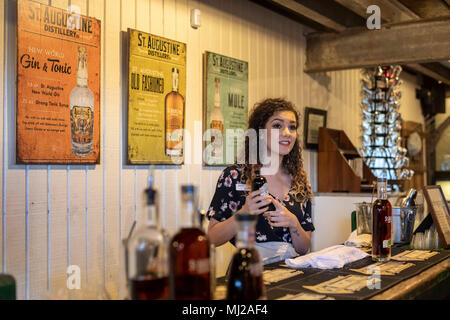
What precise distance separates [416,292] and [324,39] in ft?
11.7

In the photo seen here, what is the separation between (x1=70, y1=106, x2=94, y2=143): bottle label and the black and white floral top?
0.84 m

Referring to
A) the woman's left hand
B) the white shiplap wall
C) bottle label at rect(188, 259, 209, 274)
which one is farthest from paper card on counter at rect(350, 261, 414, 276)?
the white shiplap wall

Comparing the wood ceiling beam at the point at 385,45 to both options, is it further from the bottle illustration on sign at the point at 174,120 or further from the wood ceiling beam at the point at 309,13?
the bottle illustration on sign at the point at 174,120

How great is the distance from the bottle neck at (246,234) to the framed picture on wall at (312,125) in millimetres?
3839

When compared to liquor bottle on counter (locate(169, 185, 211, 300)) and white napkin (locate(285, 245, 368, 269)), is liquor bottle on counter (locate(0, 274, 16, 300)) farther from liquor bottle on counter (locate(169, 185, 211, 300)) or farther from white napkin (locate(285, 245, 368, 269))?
A: white napkin (locate(285, 245, 368, 269))

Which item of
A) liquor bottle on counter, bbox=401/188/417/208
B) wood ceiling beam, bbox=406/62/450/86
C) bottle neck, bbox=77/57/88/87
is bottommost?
liquor bottle on counter, bbox=401/188/417/208

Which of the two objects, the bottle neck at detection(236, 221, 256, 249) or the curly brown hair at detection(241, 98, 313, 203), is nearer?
the bottle neck at detection(236, 221, 256, 249)

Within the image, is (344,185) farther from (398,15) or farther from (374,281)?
(374,281)

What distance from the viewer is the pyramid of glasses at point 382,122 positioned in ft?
16.6

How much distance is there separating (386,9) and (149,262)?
12.8ft

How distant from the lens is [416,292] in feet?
4.75

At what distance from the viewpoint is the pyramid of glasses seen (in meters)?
5.06

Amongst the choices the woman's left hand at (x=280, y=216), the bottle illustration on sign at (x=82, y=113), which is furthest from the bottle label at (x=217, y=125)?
the woman's left hand at (x=280, y=216)

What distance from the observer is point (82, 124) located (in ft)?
8.84
